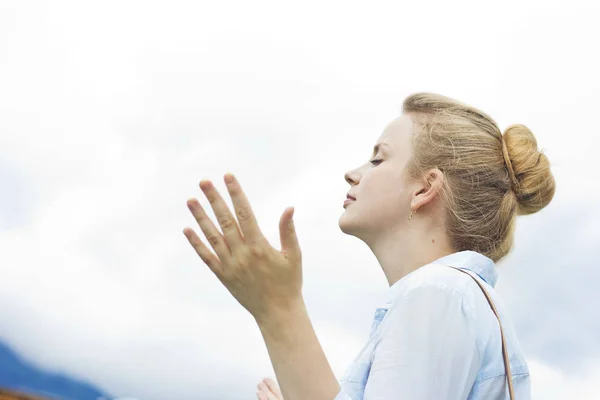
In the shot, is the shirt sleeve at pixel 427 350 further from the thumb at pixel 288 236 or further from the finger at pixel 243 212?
the finger at pixel 243 212

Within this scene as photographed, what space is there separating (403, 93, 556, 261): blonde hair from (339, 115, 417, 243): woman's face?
0.27ft

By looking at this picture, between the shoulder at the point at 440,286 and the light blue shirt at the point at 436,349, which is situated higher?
the shoulder at the point at 440,286

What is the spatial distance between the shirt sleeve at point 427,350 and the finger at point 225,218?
2.29ft

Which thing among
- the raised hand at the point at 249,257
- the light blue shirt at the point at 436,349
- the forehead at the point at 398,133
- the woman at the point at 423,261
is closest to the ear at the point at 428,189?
the woman at the point at 423,261

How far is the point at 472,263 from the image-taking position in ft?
11.1

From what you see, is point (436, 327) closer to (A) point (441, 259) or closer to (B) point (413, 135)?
(A) point (441, 259)

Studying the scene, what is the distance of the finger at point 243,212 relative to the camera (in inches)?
98.3

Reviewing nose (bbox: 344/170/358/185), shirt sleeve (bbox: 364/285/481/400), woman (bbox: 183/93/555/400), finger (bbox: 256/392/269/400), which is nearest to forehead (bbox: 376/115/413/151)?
woman (bbox: 183/93/555/400)

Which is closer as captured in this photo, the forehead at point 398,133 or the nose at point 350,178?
the nose at point 350,178

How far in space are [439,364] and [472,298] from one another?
32 cm

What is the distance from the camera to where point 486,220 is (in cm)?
378

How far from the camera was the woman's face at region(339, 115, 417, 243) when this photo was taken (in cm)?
367

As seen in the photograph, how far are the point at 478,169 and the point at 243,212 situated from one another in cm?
178

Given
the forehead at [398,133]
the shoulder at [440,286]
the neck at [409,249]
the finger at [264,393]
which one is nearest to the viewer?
the shoulder at [440,286]
